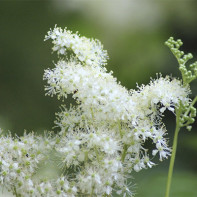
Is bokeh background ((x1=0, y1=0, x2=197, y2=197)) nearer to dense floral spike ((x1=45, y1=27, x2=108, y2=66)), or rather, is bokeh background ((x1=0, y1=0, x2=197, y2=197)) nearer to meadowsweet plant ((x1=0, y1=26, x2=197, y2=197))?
dense floral spike ((x1=45, y1=27, x2=108, y2=66))

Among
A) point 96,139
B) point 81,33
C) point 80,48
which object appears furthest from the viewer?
point 81,33

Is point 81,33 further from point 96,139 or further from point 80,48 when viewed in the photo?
point 96,139

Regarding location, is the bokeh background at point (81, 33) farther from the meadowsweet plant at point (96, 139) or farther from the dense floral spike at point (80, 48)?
the meadowsweet plant at point (96, 139)

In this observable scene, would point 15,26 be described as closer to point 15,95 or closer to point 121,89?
point 15,95

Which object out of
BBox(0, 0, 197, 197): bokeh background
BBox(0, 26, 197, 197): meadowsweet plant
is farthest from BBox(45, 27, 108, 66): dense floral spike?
BBox(0, 0, 197, 197): bokeh background

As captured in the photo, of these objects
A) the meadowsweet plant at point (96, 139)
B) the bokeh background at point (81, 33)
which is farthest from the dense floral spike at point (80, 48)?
the bokeh background at point (81, 33)

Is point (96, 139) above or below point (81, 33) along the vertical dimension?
below

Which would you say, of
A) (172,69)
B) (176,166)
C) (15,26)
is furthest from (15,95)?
(176,166)

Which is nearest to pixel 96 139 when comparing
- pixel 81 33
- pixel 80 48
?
pixel 80 48
